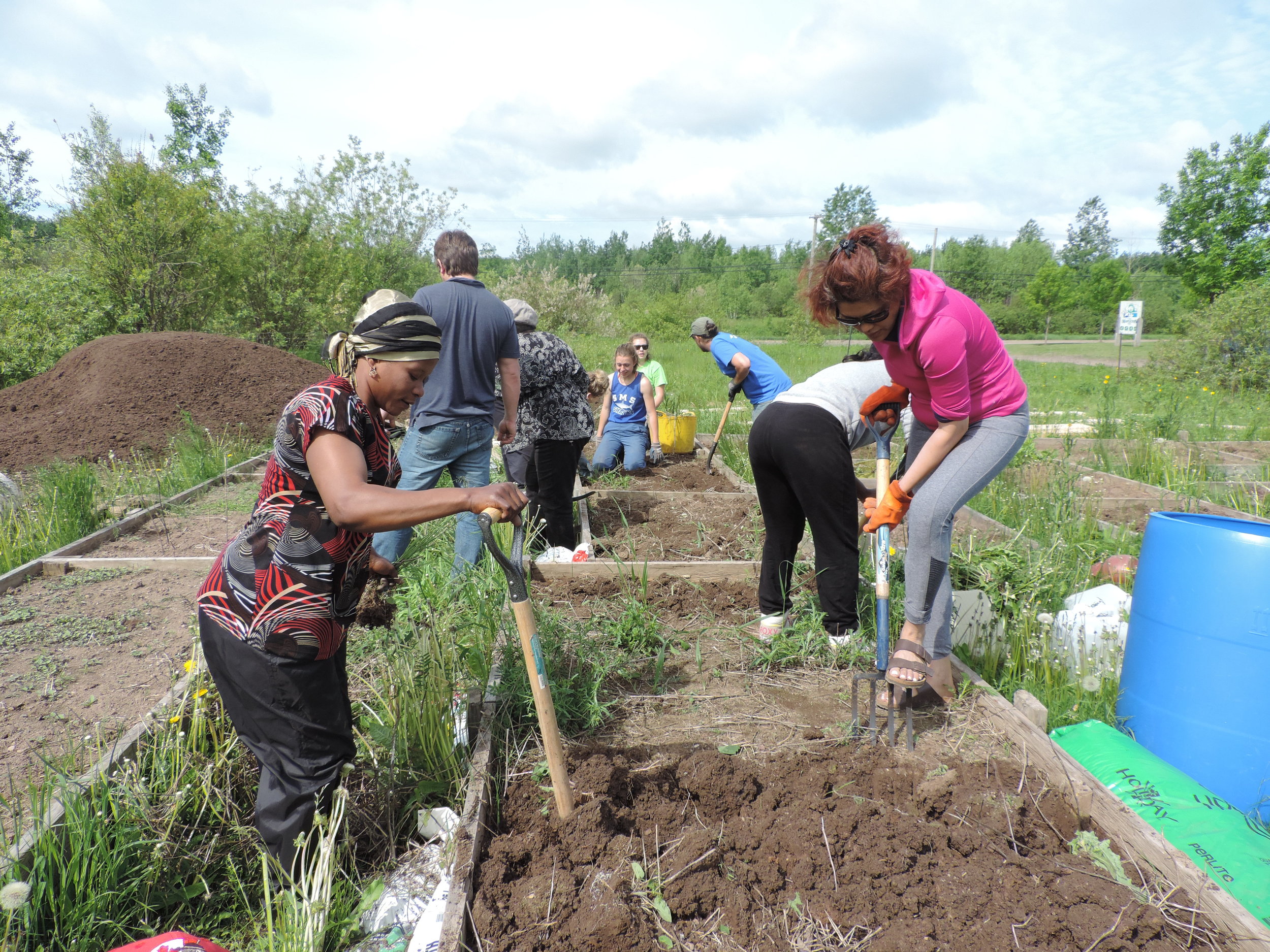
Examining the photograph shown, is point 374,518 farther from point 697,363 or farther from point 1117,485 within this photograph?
point 697,363

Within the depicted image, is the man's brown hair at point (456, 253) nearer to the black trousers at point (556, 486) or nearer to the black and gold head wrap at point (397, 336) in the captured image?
the black trousers at point (556, 486)

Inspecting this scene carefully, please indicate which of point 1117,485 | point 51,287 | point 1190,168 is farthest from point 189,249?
point 1190,168

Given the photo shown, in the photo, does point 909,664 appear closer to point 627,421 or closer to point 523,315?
point 523,315

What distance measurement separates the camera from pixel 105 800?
217cm

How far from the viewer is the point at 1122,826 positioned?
216cm

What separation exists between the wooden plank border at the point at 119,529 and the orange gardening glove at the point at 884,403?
515 cm

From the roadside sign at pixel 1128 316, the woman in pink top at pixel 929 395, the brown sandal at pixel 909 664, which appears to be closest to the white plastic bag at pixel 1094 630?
the woman in pink top at pixel 929 395

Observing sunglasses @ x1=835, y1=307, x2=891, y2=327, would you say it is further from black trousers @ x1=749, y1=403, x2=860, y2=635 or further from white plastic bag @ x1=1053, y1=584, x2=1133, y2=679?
white plastic bag @ x1=1053, y1=584, x2=1133, y2=679

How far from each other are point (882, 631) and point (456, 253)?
3.06 meters

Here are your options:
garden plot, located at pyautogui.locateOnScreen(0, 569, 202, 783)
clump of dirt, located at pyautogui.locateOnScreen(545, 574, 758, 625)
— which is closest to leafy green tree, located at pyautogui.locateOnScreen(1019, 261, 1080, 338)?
clump of dirt, located at pyautogui.locateOnScreen(545, 574, 758, 625)

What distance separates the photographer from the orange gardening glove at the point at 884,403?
10.5ft

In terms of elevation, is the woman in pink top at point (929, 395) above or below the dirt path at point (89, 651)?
above

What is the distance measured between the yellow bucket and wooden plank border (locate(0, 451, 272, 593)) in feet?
15.8

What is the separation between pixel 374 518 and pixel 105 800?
1.33m
